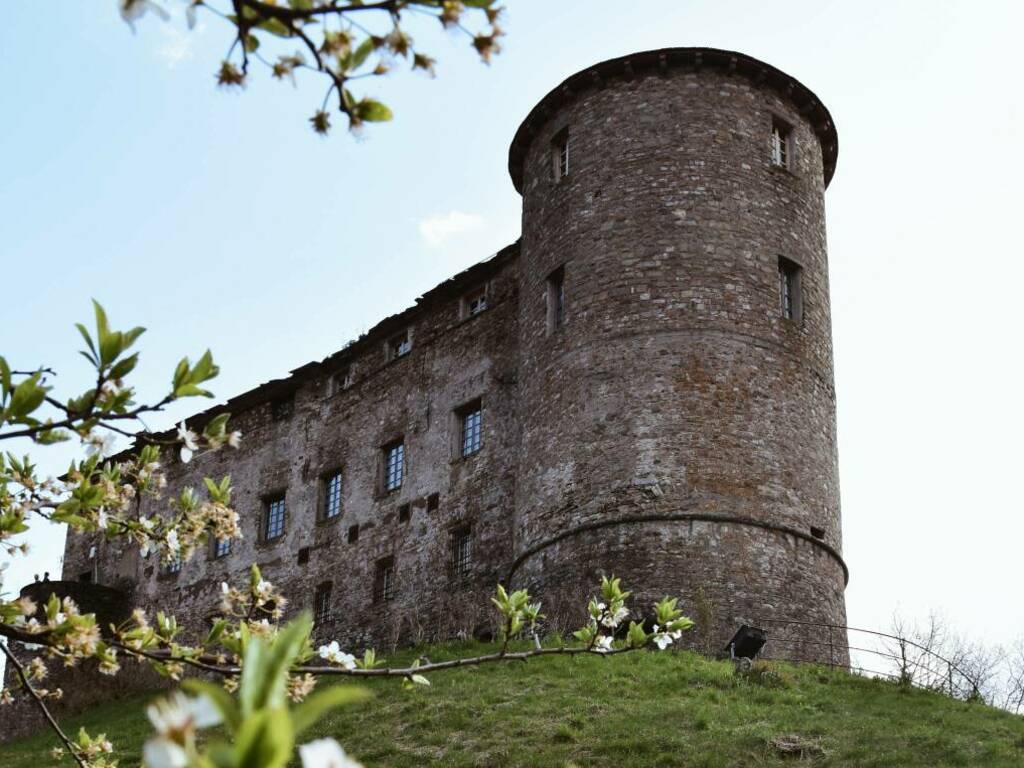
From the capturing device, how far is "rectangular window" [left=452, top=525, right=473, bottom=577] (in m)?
25.3

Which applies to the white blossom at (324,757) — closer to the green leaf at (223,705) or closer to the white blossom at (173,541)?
the green leaf at (223,705)

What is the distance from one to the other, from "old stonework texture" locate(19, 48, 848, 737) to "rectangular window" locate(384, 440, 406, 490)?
0.07 meters

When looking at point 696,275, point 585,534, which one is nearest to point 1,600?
point 585,534

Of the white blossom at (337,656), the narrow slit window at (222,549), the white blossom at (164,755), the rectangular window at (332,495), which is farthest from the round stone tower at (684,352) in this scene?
the white blossom at (164,755)

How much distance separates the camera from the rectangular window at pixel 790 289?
23000 mm

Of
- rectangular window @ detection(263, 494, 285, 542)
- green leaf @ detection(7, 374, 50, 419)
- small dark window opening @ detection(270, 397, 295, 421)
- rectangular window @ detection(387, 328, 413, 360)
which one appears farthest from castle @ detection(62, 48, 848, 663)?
green leaf @ detection(7, 374, 50, 419)

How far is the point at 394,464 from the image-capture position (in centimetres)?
2870

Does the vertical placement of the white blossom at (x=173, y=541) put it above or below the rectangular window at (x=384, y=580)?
below

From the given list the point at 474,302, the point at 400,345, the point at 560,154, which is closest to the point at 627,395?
the point at 560,154

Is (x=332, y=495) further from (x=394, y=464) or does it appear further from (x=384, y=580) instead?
(x=384, y=580)

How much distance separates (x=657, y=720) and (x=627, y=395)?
7171 millimetres

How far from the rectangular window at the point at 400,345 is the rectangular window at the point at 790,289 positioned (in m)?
9.42

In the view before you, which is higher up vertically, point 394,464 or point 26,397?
point 394,464

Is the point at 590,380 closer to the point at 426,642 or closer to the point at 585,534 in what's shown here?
the point at 585,534
